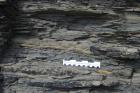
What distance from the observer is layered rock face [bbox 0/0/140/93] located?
9.62 metres

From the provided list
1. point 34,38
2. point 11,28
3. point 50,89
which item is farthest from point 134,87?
point 11,28

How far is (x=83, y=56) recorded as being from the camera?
10188mm

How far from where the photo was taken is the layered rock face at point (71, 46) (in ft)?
31.6

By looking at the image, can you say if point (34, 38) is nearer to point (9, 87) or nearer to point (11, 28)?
point (11, 28)

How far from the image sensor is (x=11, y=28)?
34.6 feet

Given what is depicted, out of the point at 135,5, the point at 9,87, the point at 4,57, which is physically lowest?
the point at 9,87

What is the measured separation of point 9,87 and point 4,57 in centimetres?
102

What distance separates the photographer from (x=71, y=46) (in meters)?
10.3

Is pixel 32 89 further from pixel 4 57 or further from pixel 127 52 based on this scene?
pixel 127 52

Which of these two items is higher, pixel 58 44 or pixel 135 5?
pixel 135 5

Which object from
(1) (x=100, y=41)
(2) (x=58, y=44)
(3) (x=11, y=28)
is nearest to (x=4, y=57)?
(3) (x=11, y=28)

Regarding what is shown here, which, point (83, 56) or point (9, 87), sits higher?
point (83, 56)

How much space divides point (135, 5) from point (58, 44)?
2658mm

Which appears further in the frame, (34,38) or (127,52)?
(34,38)
